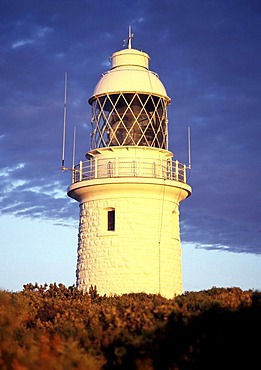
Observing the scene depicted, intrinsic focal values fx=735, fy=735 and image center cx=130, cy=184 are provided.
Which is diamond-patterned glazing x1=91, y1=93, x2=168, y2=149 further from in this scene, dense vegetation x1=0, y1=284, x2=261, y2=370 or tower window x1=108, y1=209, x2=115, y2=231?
dense vegetation x1=0, y1=284, x2=261, y2=370

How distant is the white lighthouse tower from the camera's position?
22.2 meters

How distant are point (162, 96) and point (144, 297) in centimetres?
710

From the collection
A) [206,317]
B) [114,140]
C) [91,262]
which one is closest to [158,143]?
[114,140]

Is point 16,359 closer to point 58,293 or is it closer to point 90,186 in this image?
point 58,293

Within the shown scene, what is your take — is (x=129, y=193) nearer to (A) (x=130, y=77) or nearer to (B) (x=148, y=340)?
(A) (x=130, y=77)

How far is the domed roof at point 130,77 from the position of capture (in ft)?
76.1

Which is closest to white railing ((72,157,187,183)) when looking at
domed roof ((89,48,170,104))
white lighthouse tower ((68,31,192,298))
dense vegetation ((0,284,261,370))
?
white lighthouse tower ((68,31,192,298))

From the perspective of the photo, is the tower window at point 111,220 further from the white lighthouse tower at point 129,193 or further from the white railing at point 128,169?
the white railing at point 128,169

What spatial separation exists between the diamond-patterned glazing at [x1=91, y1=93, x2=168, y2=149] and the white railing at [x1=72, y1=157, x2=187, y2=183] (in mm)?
A: 572

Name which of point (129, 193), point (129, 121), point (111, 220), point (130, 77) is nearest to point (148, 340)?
point (129, 193)

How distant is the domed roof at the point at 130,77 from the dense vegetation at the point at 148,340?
10639 mm

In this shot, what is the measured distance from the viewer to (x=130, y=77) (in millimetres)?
23359

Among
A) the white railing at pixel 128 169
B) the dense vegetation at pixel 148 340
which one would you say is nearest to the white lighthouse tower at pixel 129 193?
the white railing at pixel 128 169

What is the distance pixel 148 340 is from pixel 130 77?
13.3 m
